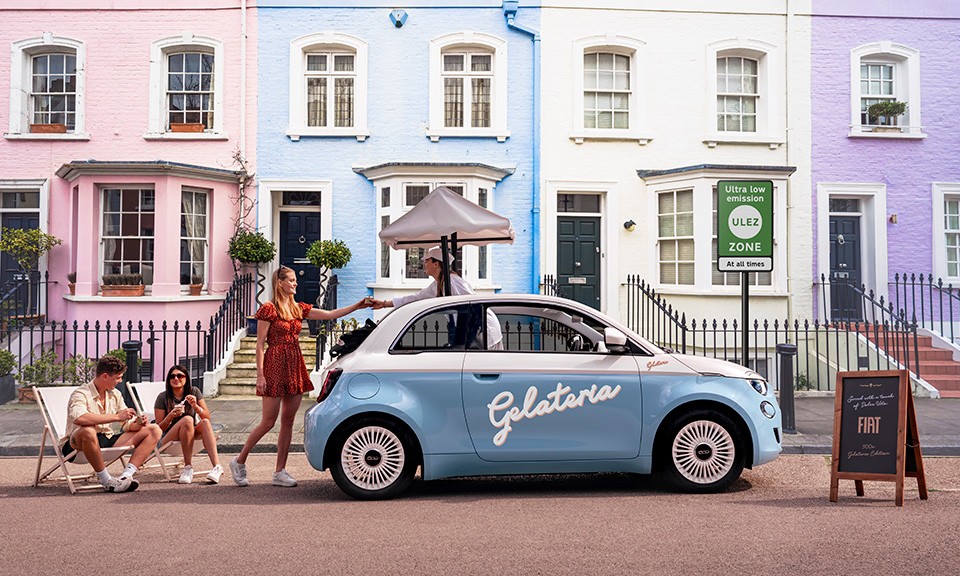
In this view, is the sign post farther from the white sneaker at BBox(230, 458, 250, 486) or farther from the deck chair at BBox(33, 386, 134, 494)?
the deck chair at BBox(33, 386, 134, 494)

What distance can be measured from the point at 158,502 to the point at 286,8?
36.7 ft

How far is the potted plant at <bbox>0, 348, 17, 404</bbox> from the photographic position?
12.1 metres

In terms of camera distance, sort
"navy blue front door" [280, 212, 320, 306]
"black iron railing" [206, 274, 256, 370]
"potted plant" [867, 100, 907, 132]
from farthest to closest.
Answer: "navy blue front door" [280, 212, 320, 306], "potted plant" [867, 100, 907, 132], "black iron railing" [206, 274, 256, 370]

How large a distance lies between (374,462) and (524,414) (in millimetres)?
1257

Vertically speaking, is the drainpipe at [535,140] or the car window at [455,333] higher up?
the drainpipe at [535,140]

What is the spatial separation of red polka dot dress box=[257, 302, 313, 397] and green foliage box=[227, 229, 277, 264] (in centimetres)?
757

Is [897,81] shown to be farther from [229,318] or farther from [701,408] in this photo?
[229,318]

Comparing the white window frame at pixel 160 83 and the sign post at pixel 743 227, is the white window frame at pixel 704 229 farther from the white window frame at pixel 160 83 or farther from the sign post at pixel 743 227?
the white window frame at pixel 160 83

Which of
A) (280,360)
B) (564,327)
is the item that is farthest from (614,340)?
(280,360)

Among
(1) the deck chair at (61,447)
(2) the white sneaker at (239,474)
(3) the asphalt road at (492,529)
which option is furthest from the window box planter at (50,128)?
(2) the white sneaker at (239,474)

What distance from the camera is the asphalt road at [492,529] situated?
477 cm

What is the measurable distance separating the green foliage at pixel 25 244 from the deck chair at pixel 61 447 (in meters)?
8.18

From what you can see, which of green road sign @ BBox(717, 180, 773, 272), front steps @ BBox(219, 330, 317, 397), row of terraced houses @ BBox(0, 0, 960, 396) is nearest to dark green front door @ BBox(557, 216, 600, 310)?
row of terraced houses @ BBox(0, 0, 960, 396)

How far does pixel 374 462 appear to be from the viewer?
6.45 metres
